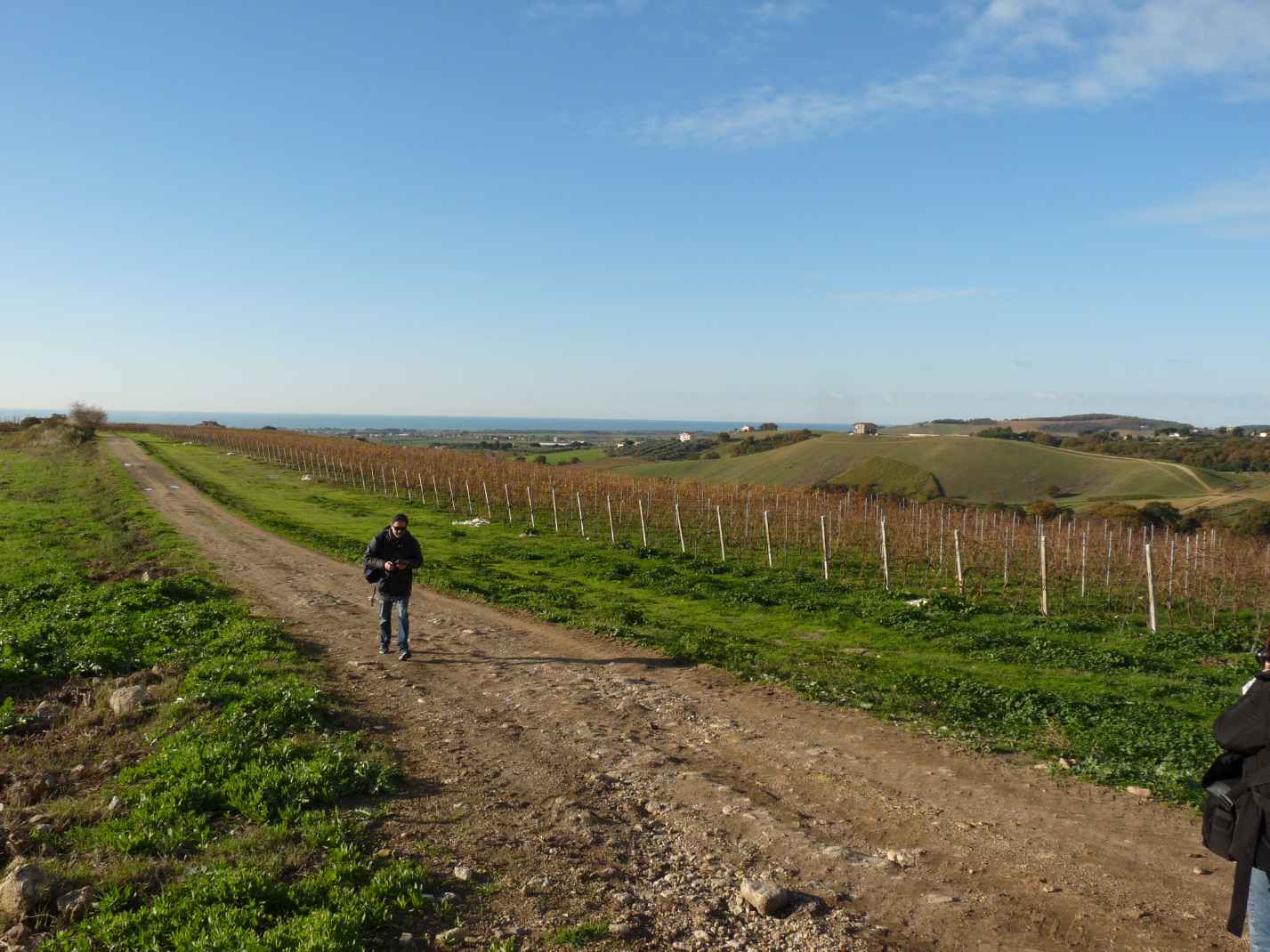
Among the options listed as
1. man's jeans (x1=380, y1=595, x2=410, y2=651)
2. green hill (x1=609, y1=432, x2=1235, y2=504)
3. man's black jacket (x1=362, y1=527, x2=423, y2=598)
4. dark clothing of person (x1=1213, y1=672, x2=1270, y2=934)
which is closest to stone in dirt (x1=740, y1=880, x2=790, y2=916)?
dark clothing of person (x1=1213, y1=672, x2=1270, y2=934)

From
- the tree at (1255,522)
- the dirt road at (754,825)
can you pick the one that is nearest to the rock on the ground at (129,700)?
the dirt road at (754,825)

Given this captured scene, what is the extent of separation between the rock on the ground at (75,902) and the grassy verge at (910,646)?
7.92m

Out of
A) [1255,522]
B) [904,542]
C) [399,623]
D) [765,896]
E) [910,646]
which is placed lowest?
[1255,522]

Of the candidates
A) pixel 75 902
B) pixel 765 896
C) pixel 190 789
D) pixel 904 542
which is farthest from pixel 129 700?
pixel 904 542

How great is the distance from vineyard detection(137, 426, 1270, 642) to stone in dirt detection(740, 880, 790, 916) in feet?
50.9

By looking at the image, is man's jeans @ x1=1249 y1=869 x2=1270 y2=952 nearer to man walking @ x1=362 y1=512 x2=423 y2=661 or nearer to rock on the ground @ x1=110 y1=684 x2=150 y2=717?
man walking @ x1=362 y1=512 x2=423 y2=661

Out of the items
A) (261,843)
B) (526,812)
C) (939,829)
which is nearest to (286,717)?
(261,843)

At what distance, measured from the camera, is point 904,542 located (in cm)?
3048

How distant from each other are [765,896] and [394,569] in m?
8.26

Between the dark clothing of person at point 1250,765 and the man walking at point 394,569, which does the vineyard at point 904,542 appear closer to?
the man walking at point 394,569

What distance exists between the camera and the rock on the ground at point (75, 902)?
543cm

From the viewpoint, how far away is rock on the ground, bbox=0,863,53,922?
18.0 ft

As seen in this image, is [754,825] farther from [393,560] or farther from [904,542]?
[904,542]

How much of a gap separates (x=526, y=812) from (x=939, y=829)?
3.49 metres
